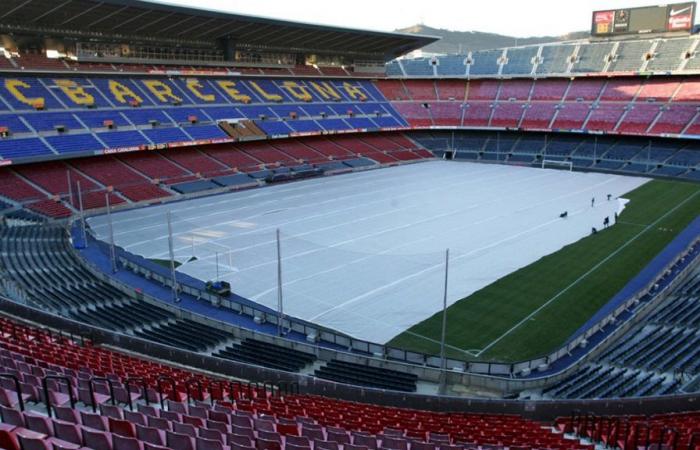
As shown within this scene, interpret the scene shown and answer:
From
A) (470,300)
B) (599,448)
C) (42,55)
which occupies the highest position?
(42,55)

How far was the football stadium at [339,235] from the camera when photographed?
1334 centimetres

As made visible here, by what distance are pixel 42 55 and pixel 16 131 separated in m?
14.3

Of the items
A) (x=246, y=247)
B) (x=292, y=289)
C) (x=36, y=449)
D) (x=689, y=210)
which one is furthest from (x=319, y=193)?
(x=36, y=449)

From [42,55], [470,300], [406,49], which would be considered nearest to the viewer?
[470,300]

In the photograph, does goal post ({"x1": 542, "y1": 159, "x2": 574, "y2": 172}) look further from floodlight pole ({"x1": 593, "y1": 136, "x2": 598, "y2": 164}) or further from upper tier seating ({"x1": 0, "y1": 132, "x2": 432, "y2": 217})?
upper tier seating ({"x1": 0, "y1": 132, "x2": 432, "y2": 217})

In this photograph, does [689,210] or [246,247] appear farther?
[689,210]

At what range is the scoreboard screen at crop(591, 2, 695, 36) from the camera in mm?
76625

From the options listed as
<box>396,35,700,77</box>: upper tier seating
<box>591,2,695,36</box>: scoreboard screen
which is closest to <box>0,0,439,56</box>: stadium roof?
<box>396,35,700,77</box>: upper tier seating

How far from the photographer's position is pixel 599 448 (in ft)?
40.4

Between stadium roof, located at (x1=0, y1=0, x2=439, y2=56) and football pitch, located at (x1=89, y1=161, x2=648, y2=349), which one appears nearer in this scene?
football pitch, located at (x1=89, y1=161, x2=648, y2=349)

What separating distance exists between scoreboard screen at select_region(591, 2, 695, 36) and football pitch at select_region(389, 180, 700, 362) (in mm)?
49501

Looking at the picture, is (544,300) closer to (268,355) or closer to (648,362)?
(648,362)

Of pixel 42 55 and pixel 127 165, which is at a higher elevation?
pixel 42 55

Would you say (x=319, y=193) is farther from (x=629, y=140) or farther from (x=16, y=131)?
(x=629, y=140)
